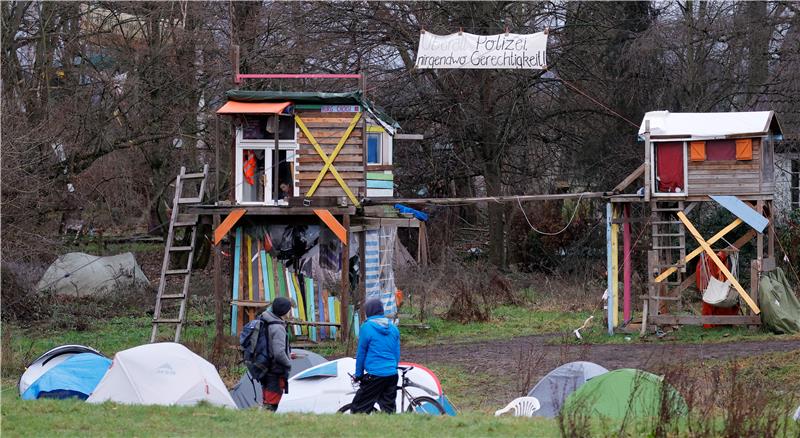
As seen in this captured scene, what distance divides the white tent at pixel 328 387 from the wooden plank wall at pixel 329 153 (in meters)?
7.52

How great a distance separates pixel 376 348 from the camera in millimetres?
12555

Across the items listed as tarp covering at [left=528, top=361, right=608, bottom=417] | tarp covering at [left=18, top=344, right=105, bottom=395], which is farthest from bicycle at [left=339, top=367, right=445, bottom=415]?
tarp covering at [left=18, top=344, right=105, bottom=395]

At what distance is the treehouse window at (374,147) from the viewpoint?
23.7 meters

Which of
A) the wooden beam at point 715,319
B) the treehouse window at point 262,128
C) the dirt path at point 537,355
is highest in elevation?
the treehouse window at point 262,128

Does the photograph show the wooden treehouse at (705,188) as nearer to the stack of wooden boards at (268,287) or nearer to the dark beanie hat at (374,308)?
the stack of wooden boards at (268,287)

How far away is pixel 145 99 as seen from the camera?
31.2 m

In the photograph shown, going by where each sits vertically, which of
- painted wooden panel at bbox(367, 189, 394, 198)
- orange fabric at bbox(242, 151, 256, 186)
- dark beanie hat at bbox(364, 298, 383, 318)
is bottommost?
dark beanie hat at bbox(364, 298, 383, 318)

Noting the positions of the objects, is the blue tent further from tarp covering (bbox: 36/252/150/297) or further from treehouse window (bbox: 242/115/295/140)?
tarp covering (bbox: 36/252/150/297)

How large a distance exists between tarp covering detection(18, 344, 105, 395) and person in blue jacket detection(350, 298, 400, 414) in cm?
604

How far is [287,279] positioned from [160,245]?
2050 cm

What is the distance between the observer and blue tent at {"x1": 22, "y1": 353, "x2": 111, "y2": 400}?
15578 mm

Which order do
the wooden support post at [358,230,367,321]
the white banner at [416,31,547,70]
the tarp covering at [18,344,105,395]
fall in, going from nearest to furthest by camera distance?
the tarp covering at [18,344,105,395] → the white banner at [416,31,547,70] → the wooden support post at [358,230,367,321]

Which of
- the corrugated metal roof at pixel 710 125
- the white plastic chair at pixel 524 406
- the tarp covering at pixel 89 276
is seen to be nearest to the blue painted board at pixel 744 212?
the corrugated metal roof at pixel 710 125

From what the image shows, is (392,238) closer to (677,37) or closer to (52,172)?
(52,172)
